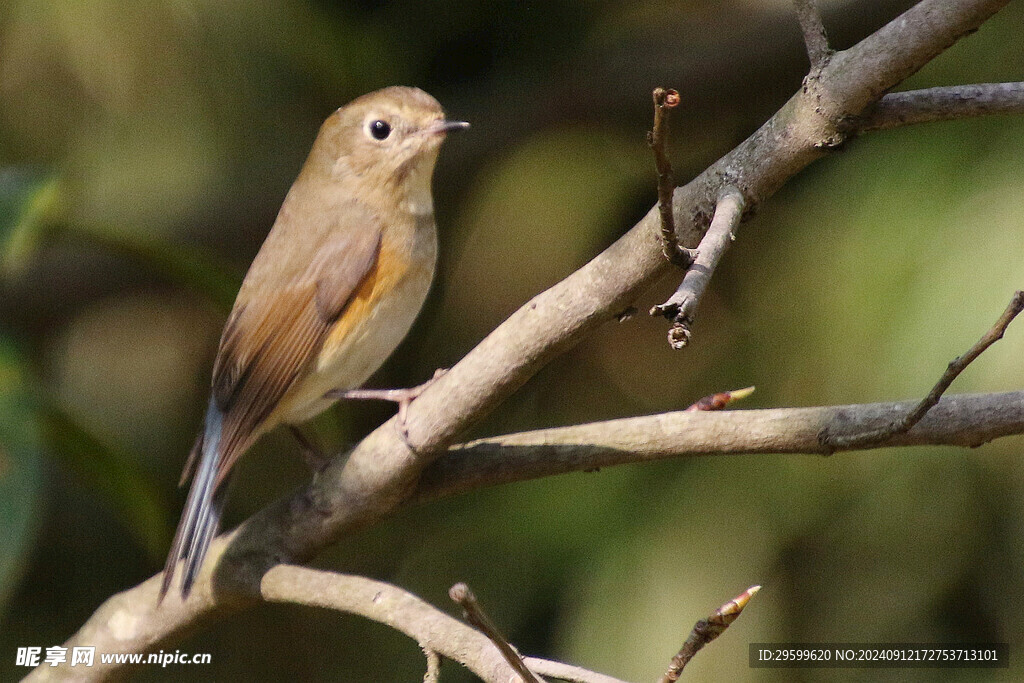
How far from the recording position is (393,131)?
10.5 ft

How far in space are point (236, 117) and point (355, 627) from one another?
203 centimetres

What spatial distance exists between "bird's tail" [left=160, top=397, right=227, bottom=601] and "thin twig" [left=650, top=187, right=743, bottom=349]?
1616 mm

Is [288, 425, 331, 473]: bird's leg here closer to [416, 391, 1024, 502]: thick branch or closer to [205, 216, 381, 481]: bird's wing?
[205, 216, 381, 481]: bird's wing

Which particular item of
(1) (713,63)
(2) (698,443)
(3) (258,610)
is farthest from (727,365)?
(3) (258,610)

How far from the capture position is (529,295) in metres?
4.00

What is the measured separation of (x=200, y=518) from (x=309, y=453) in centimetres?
34

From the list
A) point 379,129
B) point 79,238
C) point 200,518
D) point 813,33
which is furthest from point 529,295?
point 813,33

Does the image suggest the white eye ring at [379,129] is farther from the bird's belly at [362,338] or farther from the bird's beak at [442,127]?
the bird's belly at [362,338]

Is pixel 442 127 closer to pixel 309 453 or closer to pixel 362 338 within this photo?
pixel 362 338

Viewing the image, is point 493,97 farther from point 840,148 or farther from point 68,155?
point 840,148

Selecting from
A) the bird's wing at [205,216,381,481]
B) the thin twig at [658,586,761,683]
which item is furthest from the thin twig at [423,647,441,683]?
the bird's wing at [205,216,381,481]

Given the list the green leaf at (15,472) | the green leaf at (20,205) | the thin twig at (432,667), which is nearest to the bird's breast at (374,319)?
the green leaf at (15,472)

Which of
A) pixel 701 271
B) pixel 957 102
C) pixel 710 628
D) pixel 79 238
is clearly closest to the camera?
pixel 701 271

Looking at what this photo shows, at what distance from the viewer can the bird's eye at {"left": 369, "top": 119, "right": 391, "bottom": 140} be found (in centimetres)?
321
